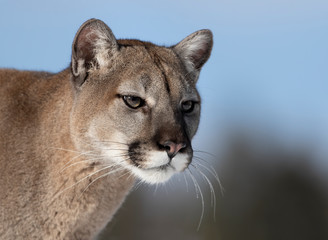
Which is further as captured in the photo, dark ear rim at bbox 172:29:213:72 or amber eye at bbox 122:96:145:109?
dark ear rim at bbox 172:29:213:72

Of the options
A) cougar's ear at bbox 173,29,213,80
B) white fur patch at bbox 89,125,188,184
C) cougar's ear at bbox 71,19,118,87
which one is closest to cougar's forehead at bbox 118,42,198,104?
cougar's ear at bbox 71,19,118,87

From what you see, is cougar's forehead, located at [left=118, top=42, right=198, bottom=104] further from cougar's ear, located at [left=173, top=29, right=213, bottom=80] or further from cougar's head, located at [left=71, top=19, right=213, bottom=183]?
cougar's ear, located at [left=173, top=29, right=213, bottom=80]

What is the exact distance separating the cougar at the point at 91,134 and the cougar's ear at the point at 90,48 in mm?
11

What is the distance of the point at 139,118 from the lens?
263 inches

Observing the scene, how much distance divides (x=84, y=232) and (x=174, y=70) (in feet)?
6.97

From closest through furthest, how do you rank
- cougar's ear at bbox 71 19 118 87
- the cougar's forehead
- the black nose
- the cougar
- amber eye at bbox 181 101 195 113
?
the black nose → the cougar → the cougar's forehead → cougar's ear at bbox 71 19 118 87 → amber eye at bbox 181 101 195 113

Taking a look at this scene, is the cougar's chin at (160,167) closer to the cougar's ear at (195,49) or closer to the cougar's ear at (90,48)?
the cougar's ear at (90,48)

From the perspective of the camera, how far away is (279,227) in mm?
28250

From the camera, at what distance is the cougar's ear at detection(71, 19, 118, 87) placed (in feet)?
22.9

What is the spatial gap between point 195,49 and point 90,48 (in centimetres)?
157

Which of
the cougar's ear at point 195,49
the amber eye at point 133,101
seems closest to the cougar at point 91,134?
the amber eye at point 133,101

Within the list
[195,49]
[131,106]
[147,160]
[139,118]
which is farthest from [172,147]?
[195,49]

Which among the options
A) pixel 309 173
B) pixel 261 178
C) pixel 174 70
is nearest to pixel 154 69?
pixel 174 70

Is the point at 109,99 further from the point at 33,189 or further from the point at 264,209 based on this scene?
the point at 264,209
